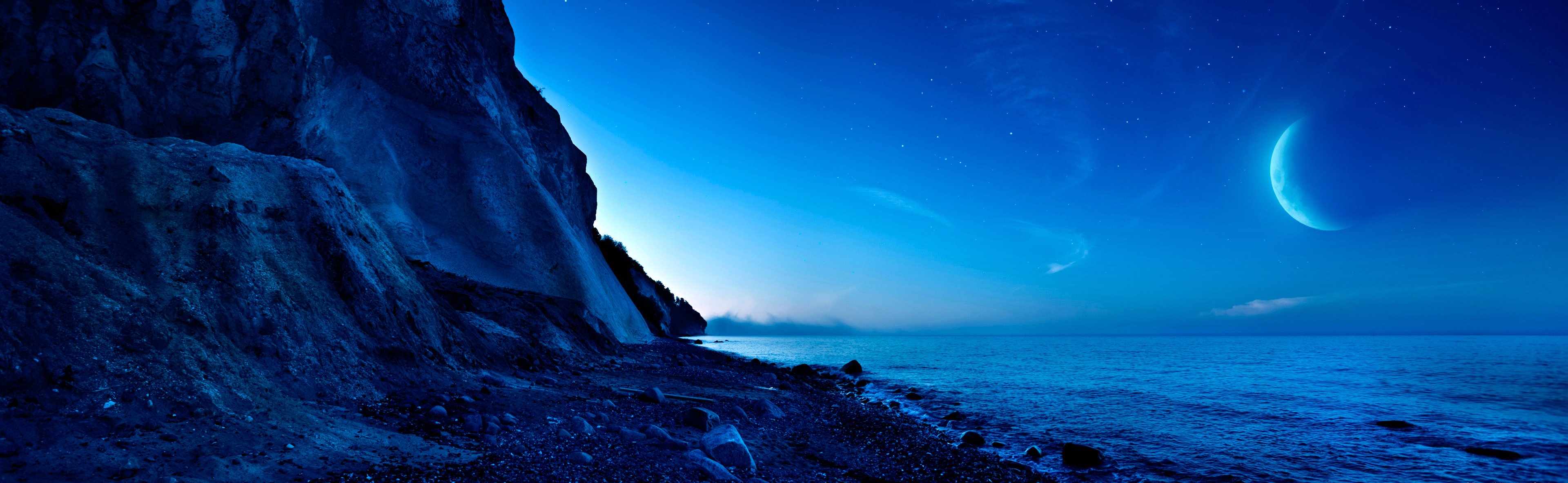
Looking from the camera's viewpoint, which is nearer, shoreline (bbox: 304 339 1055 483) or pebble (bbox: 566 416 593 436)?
shoreline (bbox: 304 339 1055 483)

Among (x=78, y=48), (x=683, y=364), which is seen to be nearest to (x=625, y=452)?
(x=683, y=364)

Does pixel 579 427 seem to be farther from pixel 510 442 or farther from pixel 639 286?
pixel 639 286

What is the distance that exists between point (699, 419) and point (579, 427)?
2323 mm

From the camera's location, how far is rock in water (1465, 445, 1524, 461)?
42.7 ft

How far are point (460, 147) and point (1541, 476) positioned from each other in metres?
35.3

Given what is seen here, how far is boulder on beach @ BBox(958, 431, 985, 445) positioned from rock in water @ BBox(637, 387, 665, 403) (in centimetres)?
716

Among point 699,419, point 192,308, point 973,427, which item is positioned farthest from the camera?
point 973,427

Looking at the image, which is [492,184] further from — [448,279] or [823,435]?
[823,435]

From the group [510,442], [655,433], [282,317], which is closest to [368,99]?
[282,317]

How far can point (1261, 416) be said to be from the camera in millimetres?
18375

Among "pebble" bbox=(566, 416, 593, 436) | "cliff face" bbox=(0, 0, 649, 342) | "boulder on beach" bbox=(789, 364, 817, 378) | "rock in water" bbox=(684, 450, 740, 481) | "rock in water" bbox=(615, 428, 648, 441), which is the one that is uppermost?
"cliff face" bbox=(0, 0, 649, 342)

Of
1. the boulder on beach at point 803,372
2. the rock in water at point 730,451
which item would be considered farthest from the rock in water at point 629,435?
the boulder on beach at point 803,372

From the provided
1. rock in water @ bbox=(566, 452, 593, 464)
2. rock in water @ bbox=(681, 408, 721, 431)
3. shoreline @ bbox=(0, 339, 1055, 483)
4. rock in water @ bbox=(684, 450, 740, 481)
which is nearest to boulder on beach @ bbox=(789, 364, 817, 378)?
shoreline @ bbox=(0, 339, 1055, 483)

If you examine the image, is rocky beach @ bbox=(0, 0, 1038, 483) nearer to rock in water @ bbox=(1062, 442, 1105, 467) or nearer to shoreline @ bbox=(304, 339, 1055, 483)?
shoreline @ bbox=(304, 339, 1055, 483)
